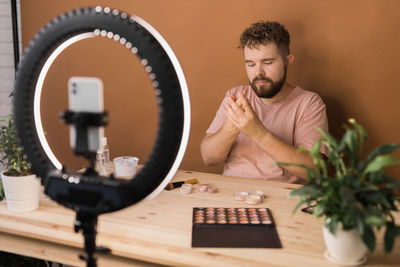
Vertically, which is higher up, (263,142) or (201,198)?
(263,142)

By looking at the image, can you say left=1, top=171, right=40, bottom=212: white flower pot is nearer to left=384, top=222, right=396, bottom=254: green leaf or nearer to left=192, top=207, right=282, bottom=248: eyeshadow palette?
left=192, top=207, right=282, bottom=248: eyeshadow palette

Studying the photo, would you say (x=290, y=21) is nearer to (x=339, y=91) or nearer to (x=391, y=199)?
(x=339, y=91)

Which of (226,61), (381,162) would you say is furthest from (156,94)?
(226,61)

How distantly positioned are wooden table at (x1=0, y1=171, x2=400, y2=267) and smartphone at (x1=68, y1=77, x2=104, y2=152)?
530 mm

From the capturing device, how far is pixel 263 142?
5.32 ft

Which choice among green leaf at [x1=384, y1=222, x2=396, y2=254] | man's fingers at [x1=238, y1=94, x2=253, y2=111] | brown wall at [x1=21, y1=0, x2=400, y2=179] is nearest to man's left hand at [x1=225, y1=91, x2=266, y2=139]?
man's fingers at [x1=238, y1=94, x2=253, y2=111]

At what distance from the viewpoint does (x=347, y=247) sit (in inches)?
34.4

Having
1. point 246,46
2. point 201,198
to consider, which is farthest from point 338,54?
point 201,198

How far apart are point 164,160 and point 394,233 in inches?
24.1

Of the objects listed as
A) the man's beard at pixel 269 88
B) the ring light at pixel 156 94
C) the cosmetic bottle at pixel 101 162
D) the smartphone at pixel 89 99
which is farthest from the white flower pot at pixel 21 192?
the man's beard at pixel 269 88

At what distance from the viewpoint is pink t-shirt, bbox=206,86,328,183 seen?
1792 millimetres

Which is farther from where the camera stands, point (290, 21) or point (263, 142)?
point (290, 21)

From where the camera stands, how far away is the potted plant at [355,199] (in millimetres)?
819

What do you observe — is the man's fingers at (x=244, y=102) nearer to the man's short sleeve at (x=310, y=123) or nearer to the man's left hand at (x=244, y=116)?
the man's left hand at (x=244, y=116)
